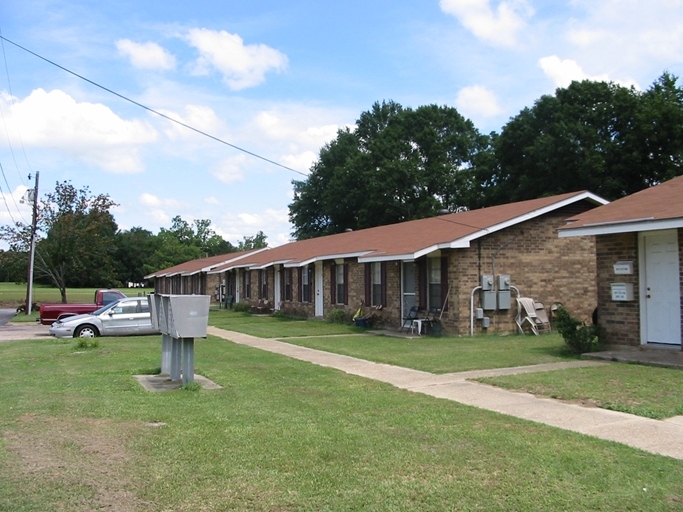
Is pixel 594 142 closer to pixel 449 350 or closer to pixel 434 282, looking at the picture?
pixel 434 282

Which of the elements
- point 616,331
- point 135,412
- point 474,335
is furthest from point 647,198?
point 135,412

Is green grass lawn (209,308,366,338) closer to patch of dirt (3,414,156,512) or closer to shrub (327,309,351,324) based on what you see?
shrub (327,309,351,324)

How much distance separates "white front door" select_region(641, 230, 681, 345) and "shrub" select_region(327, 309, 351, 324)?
12737 millimetres

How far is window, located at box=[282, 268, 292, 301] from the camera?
31.1 m

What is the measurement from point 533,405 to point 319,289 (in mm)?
19523

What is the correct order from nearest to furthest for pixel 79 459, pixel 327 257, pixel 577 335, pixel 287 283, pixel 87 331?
1. pixel 79 459
2. pixel 577 335
3. pixel 87 331
4. pixel 327 257
5. pixel 287 283

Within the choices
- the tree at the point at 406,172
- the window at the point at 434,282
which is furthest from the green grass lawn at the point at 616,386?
the tree at the point at 406,172

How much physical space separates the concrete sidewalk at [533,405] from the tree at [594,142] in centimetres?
2724

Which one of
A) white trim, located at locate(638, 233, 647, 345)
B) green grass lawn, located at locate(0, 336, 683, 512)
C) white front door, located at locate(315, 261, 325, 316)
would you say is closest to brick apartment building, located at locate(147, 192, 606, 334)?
white front door, located at locate(315, 261, 325, 316)

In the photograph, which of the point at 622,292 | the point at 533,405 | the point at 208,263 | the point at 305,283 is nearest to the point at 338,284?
the point at 305,283

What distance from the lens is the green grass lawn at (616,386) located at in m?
8.27

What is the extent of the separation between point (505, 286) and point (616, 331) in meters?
5.33

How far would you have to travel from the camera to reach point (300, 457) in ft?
19.9

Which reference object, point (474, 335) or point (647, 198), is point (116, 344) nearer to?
point (474, 335)
